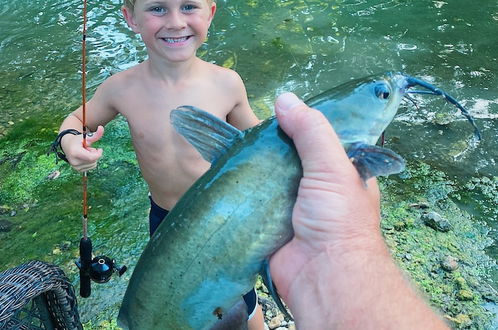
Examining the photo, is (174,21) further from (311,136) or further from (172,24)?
(311,136)

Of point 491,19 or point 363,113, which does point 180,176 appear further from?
point 491,19

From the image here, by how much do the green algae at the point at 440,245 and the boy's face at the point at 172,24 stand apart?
6.59 ft

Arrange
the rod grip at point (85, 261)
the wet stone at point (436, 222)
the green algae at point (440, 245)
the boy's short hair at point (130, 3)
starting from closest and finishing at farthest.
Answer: the rod grip at point (85, 261)
the boy's short hair at point (130, 3)
the green algae at point (440, 245)
the wet stone at point (436, 222)

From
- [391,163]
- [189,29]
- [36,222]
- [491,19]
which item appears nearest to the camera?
[391,163]

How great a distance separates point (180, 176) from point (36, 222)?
1832 mm

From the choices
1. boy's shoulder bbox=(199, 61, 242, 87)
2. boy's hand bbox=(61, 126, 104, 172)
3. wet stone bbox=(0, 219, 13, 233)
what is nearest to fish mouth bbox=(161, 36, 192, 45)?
boy's shoulder bbox=(199, 61, 242, 87)

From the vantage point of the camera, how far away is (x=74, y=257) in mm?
3559

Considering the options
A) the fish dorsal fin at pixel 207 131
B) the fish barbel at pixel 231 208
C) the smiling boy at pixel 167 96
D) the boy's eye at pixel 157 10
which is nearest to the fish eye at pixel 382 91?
the fish barbel at pixel 231 208

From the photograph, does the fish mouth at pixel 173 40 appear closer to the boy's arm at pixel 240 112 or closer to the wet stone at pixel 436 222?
the boy's arm at pixel 240 112

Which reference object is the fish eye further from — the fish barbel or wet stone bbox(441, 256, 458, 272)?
wet stone bbox(441, 256, 458, 272)

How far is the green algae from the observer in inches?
122

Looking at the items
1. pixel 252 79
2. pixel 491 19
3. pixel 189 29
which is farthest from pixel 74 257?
pixel 491 19

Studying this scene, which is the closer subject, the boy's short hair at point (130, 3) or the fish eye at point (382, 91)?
the fish eye at point (382, 91)

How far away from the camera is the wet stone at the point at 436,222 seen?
3.64 metres
